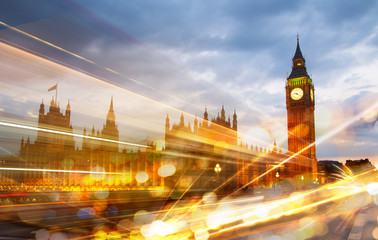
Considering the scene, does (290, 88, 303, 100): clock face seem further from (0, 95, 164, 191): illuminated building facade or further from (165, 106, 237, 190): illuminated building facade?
(0, 95, 164, 191): illuminated building facade

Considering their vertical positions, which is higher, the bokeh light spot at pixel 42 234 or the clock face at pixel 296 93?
the clock face at pixel 296 93

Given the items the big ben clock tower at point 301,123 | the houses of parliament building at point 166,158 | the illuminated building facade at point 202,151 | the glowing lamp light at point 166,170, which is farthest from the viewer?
the big ben clock tower at point 301,123

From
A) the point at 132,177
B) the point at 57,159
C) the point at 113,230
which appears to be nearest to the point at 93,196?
the point at 57,159

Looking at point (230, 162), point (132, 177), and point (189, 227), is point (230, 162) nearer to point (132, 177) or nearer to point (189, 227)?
point (132, 177)

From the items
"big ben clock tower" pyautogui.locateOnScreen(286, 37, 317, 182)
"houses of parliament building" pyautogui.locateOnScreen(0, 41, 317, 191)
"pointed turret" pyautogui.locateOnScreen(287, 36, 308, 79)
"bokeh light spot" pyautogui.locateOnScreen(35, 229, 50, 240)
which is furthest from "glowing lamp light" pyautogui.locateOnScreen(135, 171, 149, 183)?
"pointed turret" pyautogui.locateOnScreen(287, 36, 308, 79)

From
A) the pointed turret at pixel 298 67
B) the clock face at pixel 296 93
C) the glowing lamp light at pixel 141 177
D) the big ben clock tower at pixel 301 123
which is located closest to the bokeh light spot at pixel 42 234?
the glowing lamp light at pixel 141 177

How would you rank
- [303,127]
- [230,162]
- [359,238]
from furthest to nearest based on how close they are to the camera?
[303,127], [230,162], [359,238]

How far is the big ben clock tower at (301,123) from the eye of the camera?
105000mm

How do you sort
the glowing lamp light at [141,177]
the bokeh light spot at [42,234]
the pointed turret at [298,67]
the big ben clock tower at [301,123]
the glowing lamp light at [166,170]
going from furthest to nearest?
the pointed turret at [298,67], the big ben clock tower at [301,123], the glowing lamp light at [141,177], the glowing lamp light at [166,170], the bokeh light spot at [42,234]

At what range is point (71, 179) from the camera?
108 feet

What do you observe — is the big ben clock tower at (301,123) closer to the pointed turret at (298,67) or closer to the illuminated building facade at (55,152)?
the pointed turret at (298,67)

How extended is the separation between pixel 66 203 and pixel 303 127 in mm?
97348

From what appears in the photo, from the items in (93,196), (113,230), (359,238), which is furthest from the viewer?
(93,196)

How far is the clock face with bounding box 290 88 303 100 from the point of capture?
360 ft
